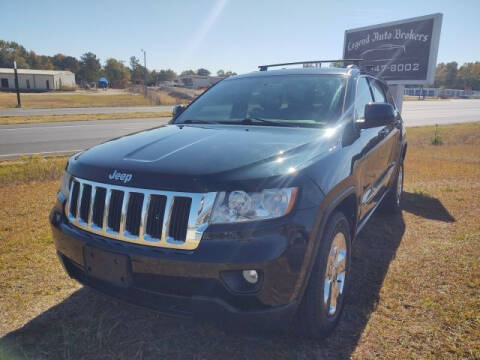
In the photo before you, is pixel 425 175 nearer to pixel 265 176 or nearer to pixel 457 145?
pixel 457 145

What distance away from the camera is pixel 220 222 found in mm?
1987

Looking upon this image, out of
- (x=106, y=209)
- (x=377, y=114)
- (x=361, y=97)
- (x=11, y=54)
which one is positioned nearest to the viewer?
(x=106, y=209)

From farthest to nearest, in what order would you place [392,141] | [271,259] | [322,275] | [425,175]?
1. [425,175]
2. [392,141]
3. [322,275]
4. [271,259]

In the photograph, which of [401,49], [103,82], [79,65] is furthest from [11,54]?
[401,49]

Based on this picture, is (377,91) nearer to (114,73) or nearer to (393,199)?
(393,199)

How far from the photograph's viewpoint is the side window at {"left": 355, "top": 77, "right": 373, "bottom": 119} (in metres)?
3.39

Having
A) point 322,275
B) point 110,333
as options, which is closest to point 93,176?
point 110,333

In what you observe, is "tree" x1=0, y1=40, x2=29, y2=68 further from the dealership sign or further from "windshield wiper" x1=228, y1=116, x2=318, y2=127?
"windshield wiper" x1=228, y1=116, x2=318, y2=127

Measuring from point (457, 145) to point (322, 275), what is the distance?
Result: 12.5 m

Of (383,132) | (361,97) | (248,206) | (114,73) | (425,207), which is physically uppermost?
(114,73)

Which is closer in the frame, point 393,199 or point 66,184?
point 66,184

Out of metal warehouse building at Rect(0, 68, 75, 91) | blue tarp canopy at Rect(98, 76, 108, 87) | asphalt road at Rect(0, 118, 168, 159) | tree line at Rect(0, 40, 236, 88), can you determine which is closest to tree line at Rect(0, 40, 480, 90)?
tree line at Rect(0, 40, 236, 88)

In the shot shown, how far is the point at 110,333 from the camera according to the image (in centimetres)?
263

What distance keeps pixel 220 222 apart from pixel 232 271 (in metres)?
0.26
